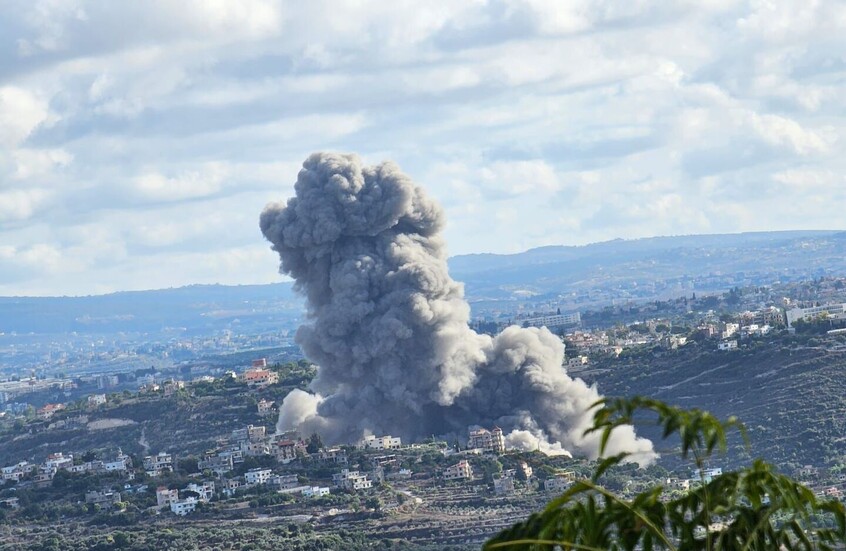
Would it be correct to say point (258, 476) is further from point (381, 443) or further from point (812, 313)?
point (812, 313)

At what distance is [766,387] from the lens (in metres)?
85.1

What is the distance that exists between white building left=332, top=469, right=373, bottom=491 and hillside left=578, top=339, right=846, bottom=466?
14.5 meters

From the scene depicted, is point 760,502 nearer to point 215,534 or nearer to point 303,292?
point 215,534

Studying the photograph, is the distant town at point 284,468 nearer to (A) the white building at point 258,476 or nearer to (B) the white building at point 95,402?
→ (A) the white building at point 258,476

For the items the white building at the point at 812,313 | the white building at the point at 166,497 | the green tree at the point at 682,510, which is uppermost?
the green tree at the point at 682,510

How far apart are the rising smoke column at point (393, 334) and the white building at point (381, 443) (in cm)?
193

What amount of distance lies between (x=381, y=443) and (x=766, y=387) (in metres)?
17.2

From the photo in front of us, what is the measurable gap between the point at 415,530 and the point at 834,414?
23569 mm

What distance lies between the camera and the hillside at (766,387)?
247ft

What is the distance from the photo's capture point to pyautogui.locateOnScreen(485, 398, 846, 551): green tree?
45.6ft

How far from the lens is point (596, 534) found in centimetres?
1407

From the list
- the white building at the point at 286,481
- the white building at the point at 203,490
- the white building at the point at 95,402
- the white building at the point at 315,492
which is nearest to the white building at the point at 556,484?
the white building at the point at 315,492

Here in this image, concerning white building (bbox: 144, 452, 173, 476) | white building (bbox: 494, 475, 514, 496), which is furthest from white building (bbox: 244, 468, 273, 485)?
white building (bbox: 494, 475, 514, 496)

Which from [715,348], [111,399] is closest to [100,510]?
[715,348]
